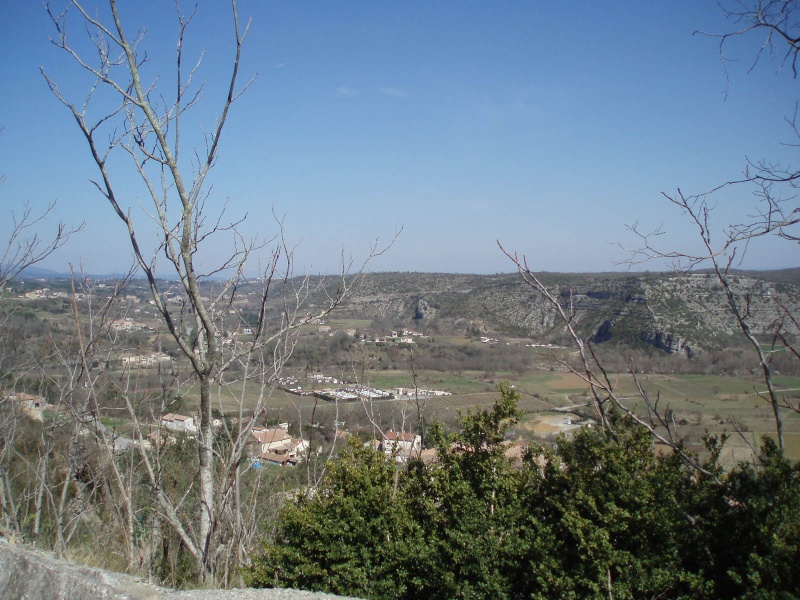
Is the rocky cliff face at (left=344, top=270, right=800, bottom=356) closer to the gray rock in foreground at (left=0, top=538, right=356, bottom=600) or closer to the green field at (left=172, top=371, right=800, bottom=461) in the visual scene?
the green field at (left=172, top=371, right=800, bottom=461)

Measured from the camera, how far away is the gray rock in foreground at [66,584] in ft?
10.1

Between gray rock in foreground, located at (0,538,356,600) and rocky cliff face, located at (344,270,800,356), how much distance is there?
426 cm

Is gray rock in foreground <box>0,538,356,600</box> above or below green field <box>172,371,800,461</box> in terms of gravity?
above

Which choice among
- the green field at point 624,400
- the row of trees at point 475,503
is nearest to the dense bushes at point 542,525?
the row of trees at point 475,503

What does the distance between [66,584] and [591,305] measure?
2786 centimetres

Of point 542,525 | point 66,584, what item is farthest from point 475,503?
point 66,584

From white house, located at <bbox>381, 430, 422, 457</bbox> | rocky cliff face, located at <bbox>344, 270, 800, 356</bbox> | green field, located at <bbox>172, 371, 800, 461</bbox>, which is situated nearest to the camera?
white house, located at <bbox>381, 430, 422, 457</bbox>

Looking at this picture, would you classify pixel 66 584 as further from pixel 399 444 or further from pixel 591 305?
pixel 591 305

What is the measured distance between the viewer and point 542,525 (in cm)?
430

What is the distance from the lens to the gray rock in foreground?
3070 mm

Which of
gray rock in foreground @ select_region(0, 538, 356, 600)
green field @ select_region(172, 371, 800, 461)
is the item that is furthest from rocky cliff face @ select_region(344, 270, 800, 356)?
gray rock in foreground @ select_region(0, 538, 356, 600)

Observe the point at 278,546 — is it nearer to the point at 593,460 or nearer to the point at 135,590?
the point at 135,590

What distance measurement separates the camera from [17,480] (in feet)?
35.9

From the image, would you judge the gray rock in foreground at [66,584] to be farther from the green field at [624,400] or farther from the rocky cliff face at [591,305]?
the green field at [624,400]
